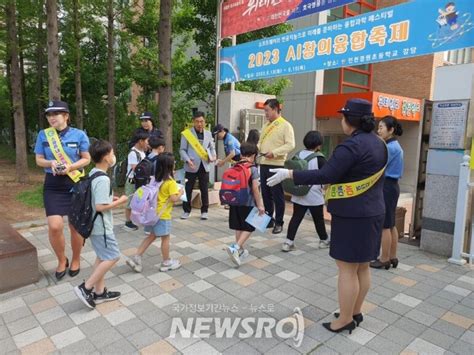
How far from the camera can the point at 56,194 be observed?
11.5 feet

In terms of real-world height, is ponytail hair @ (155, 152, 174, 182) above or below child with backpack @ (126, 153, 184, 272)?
above

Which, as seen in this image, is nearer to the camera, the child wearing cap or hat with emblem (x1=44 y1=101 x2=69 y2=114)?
hat with emblem (x1=44 y1=101 x2=69 y2=114)

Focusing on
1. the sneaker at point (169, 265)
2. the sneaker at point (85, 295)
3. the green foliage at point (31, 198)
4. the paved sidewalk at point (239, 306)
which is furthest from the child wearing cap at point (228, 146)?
the green foliage at point (31, 198)

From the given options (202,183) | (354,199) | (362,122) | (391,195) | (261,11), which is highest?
(261,11)

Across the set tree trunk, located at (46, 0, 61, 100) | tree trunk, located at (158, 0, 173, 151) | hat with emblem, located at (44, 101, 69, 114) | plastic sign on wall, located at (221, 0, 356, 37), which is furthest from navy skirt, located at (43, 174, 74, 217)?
plastic sign on wall, located at (221, 0, 356, 37)

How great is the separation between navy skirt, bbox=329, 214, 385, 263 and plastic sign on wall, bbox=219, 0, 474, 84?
337 cm

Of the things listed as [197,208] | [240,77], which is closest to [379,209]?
[197,208]

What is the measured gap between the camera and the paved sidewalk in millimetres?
2580

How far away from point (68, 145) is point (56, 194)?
1.63 ft

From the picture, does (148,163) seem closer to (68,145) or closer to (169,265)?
(68,145)

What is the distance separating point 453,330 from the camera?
2.83 m

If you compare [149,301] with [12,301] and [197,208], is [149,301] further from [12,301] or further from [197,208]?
[197,208]

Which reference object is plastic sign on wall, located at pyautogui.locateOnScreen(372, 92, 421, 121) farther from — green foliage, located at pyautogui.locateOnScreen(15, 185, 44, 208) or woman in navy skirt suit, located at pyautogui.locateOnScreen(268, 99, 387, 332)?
green foliage, located at pyautogui.locateOnScreen(15, 185, 44, 208)

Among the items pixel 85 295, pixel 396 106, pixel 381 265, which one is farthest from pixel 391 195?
pixel 396 106
